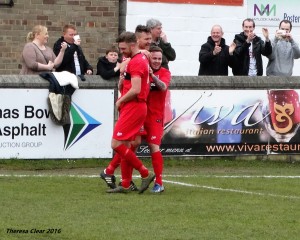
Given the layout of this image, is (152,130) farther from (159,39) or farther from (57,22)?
(57,22)

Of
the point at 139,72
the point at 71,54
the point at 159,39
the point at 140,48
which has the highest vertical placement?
the point at 140,48

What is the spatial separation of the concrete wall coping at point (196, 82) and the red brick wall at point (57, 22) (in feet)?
14.0

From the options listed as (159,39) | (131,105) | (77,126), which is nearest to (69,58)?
(77,126)

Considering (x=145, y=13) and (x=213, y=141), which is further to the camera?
(x=145, y=13)

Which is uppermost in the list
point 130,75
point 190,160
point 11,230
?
point 130,75

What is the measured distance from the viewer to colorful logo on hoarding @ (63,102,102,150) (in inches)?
673

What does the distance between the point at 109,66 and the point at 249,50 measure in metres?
2.30

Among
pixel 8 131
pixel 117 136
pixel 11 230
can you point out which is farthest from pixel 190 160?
pixel 11 230

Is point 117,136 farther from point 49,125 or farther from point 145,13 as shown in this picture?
point 145,13

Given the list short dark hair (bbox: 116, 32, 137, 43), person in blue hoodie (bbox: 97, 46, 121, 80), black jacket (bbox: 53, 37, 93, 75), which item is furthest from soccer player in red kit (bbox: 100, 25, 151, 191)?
black jacket (bbox: 53, 37, 93, 75)

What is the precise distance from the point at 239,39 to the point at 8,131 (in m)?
4.12

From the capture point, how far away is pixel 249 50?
18.3 metres

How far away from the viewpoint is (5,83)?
1678cm

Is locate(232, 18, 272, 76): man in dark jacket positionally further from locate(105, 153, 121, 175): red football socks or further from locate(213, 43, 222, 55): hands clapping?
locate(105, 153, 121, 175): red football socks
